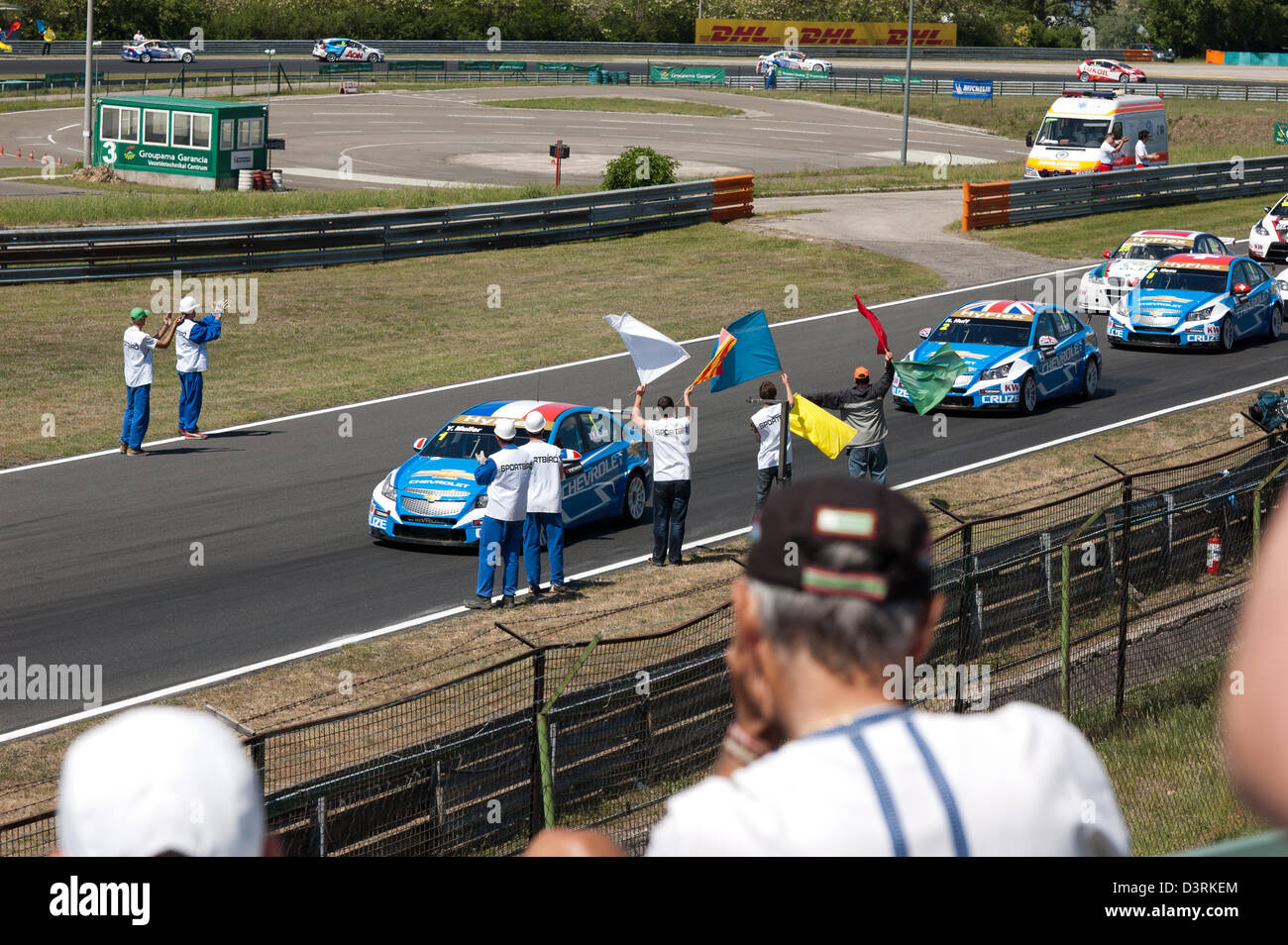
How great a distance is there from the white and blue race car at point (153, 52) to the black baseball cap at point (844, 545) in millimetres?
84982

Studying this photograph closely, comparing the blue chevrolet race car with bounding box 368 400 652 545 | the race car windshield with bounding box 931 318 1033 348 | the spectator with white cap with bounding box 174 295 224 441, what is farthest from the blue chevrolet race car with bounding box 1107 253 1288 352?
the spectator with white cap with bounding box 174 295 224 441

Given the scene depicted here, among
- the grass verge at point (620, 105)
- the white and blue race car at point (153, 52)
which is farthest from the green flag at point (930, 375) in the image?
the white and blue race car at point (153, 52)

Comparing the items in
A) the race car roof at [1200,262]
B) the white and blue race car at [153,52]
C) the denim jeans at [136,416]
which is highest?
the white and blue race car at [153,52]

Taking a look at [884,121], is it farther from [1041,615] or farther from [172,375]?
[1041,615]

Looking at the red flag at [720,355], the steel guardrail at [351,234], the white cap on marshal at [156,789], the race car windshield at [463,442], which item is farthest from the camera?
the steel guardrail at [351,234]

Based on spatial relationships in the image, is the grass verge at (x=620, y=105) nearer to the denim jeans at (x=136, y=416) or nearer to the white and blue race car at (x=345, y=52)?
the white and blue race car at (x=345, y=52)

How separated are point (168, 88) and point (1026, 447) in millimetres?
58443

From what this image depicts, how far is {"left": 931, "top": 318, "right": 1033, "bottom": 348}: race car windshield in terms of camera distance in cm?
2320

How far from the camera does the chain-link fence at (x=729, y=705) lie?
28.4 ft

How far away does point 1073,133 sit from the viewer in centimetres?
4191

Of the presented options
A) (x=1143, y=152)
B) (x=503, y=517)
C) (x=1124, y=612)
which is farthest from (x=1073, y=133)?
(x=1124, y=612)

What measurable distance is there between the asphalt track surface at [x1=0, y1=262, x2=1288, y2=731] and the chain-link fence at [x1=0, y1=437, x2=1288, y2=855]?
2.42 meters

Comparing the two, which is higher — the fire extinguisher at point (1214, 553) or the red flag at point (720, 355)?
the red flag at point (720, 355)

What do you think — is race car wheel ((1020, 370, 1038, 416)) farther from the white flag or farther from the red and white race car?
the red and white race car
